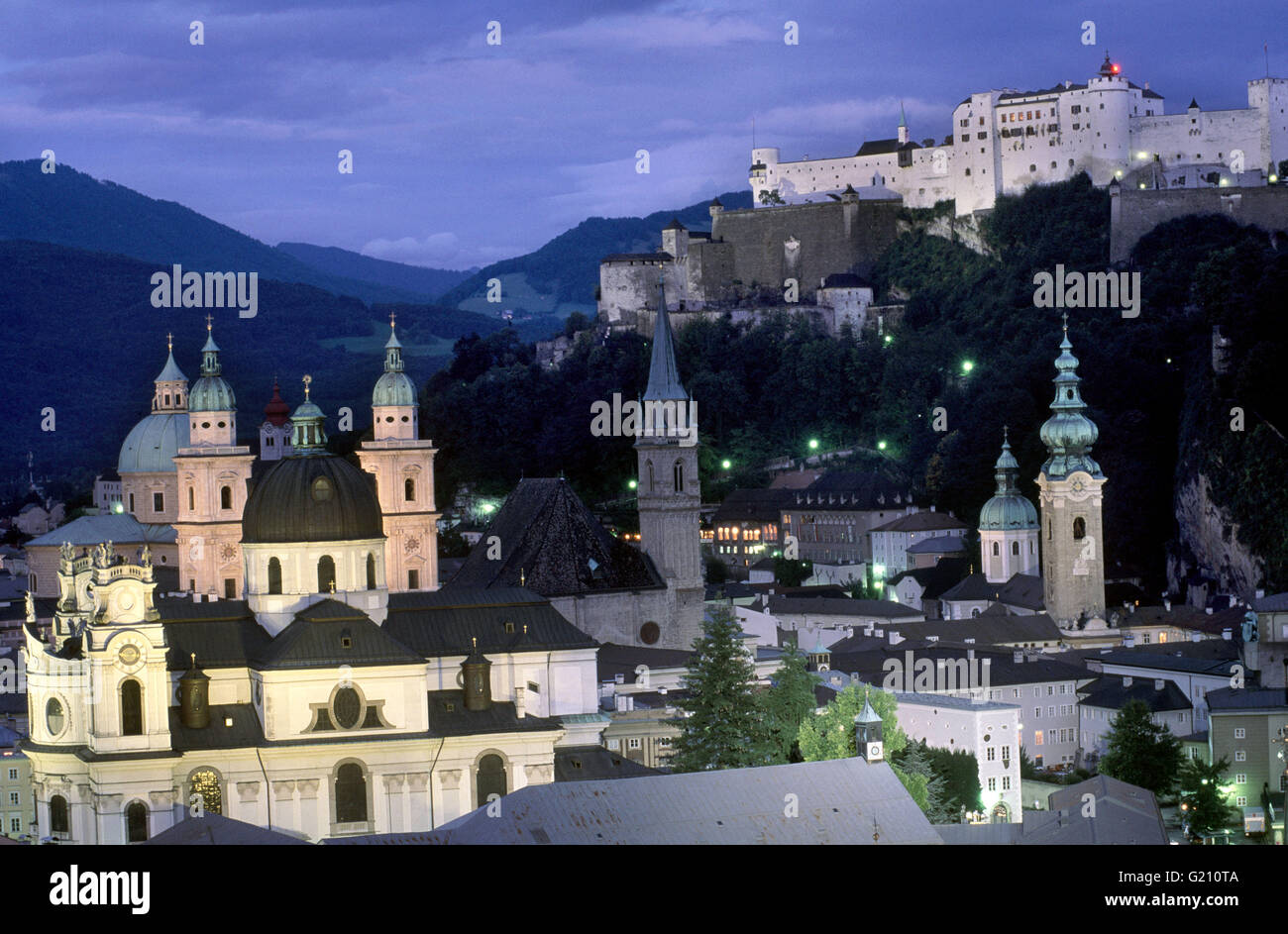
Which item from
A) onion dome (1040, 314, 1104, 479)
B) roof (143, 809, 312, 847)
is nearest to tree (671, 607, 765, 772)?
roof (143, 809, 312, 847)

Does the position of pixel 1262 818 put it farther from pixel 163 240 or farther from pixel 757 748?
pixel 163 240

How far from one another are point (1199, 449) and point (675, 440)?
2723 centimetres

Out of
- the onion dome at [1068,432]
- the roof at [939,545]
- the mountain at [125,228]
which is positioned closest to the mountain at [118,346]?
the mountain at [125,228]

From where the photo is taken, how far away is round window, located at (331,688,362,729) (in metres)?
37.3

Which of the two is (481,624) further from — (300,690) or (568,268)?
(568,268)

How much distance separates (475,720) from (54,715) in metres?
7.02

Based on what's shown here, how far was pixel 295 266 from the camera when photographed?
461ft

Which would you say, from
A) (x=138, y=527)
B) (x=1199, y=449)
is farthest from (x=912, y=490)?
(x=138, y=527)

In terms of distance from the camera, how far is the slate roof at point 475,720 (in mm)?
38188

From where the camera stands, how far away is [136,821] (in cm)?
3491

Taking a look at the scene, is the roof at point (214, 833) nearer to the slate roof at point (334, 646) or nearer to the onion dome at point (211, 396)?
the slate roof at point (334, 646)

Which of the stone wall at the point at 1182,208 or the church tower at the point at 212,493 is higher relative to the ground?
the stone wall at the point at 1182,208

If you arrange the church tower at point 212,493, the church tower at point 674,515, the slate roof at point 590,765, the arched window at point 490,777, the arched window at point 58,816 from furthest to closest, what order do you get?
the church tower at point 674,515 → the church tower at point 212,493 → the slate roof at point 590,765 → the arched window at point 490,777 → the arched window at point 58,816

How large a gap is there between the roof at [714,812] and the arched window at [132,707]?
7.42 metres
